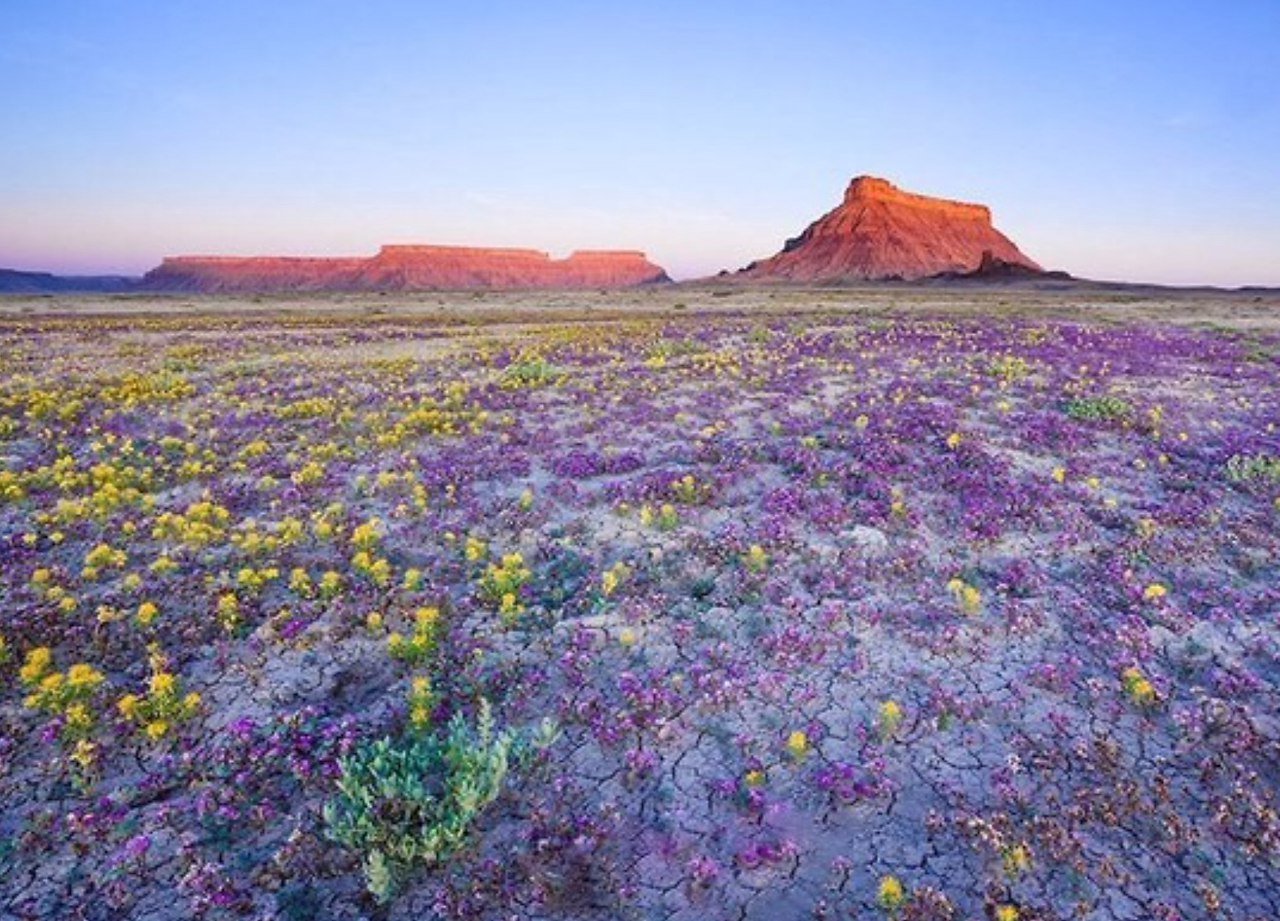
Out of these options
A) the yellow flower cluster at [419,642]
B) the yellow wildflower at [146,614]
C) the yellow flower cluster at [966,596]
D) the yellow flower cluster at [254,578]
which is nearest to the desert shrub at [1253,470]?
the yellow flower cluster at [966,596]

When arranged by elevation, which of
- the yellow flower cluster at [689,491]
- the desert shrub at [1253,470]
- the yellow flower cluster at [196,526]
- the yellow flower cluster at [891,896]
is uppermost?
the desert shrub at [1253,470]

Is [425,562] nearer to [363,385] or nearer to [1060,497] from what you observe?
[1060,497]

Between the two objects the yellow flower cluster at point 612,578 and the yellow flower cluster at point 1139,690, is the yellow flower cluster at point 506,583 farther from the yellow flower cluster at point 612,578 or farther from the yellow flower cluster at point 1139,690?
the yellow flower cluster at point 1139,690

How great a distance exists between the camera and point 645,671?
23.7 ft

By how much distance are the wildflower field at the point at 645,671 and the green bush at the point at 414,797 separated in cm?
3

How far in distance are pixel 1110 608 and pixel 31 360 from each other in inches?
1252

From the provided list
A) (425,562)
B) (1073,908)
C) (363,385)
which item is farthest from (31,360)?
(1073,908)

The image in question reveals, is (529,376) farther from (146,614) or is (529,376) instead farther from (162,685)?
(162,685)

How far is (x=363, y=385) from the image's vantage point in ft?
69.4

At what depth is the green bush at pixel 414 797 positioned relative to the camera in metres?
5.07

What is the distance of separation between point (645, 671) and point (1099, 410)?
13.0m

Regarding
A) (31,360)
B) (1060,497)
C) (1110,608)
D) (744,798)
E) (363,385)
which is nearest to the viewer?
(744,798)

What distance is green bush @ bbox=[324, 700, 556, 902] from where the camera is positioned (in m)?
5.07

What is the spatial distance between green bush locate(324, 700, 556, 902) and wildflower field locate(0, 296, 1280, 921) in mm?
31
